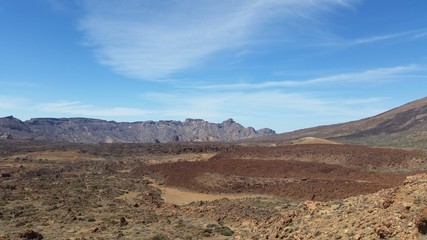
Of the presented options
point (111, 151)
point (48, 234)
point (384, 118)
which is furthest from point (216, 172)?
point (384, 118)

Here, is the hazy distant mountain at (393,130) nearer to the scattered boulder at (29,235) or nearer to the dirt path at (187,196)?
the dirt path at (187,196)

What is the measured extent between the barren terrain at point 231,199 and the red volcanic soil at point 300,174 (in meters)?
0.12

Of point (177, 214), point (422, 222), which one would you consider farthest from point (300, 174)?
point (422, 222)

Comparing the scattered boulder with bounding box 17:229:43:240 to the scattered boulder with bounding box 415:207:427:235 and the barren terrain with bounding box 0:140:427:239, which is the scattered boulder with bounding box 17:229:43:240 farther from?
the scattered boulder with bounding box 415:207:427:235

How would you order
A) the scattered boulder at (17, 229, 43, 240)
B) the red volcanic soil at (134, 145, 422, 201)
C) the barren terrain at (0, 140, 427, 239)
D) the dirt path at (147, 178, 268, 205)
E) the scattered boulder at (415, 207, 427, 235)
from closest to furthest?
1. the scattered boulder at (415, 207, 427, 235)
2. the barren terrain at (0, 140, 427, 239)
3. the scattered boulder at (17, 229, 43, 240)
4. the red volcanic soil at (134, 145, 422, 201)
5. the dirt path at (147, 178, 268, 205)

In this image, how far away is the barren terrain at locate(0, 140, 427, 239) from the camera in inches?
510

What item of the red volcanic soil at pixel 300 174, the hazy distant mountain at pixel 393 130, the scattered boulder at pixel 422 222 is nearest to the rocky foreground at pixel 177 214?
the scattered boulder at pixel 422 222

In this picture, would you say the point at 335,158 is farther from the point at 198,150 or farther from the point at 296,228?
the point at 296,228

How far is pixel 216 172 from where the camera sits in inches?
1890

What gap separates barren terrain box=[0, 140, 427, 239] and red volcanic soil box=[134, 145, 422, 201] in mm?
116

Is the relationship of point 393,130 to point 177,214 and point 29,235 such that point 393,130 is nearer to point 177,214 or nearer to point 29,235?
point 177,214

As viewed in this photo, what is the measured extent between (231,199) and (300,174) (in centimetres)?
1287

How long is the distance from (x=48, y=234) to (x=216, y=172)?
2853 cm

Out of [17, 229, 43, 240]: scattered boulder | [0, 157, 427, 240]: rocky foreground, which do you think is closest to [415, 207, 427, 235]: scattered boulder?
[0, 157, 427, 240]: rocky foreground
